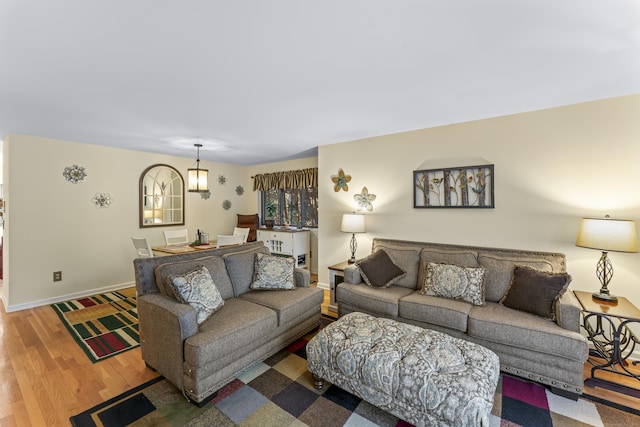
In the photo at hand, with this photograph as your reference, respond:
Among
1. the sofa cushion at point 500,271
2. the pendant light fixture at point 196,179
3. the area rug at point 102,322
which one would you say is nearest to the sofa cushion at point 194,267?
the area rug at point 102,322

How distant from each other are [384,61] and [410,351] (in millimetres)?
1959

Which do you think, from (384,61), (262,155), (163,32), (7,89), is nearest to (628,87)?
(384,61)

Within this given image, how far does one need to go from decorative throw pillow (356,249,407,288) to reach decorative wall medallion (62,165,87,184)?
4.26 meters

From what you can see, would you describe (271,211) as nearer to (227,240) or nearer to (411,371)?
(227,240)

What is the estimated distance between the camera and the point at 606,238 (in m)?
2.20

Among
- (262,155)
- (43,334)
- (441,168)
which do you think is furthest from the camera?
(262,155)

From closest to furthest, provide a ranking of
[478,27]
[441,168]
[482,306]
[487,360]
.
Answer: [478,27] → [487,360] → [482,306] → [441,168]

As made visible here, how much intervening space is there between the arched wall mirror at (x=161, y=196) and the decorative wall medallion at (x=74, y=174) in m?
0.79

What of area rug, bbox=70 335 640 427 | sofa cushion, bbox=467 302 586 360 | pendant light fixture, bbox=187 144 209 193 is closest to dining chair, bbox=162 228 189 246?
pendant light fixture, bbox=187 144 209 193

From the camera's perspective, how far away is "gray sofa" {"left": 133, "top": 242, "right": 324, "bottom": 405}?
1.91 metres

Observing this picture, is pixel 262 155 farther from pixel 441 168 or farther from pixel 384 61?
pixel 384 61

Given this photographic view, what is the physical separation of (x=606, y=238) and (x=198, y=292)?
331cm

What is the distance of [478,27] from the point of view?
1.54 m

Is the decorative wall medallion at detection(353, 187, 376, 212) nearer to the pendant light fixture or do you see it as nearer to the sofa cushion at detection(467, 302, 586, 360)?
the sofa cushion at detection(467, 302, 586, 360)
